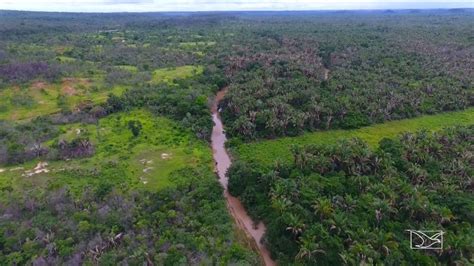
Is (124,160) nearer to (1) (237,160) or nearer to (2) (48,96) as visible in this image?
(1) (237,160)

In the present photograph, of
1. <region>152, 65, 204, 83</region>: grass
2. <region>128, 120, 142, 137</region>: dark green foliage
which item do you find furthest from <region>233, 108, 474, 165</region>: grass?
<region>152, 65, 204, 83</region>: grass

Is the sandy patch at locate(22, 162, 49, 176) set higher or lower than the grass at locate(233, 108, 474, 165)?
lower

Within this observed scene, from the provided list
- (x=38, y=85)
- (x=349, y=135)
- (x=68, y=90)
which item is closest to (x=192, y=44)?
(x=68, y=90)

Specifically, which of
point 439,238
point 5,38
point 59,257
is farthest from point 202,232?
point 5,38

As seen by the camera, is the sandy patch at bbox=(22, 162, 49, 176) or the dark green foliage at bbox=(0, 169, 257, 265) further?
the sandy patch at bbox=(22, 162, 49, 176)

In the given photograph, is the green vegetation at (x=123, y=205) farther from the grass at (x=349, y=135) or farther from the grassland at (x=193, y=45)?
the grassland at (x=193, y=45)

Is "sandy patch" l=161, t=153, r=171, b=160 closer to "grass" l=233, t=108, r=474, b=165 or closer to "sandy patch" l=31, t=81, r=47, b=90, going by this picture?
"grass" l=233, t=108, r=474, b=165
